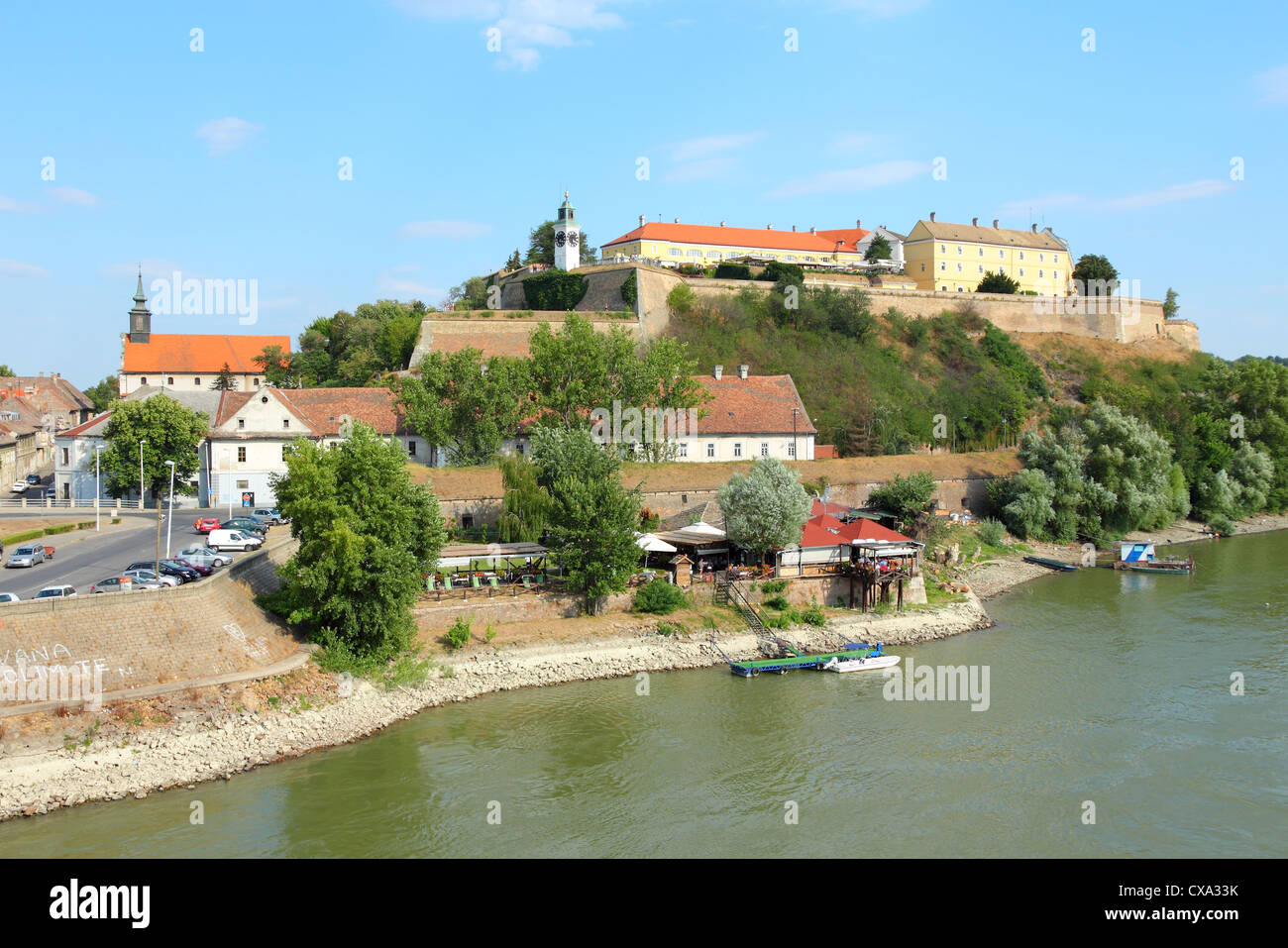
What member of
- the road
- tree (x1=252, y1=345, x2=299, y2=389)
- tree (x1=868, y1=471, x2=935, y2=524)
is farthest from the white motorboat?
tree (x1=252, y1=345, x2=299, y2=389)

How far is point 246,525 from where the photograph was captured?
1240 inches

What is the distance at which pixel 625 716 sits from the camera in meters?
21.6

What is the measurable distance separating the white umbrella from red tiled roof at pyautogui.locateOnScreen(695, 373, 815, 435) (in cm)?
1333

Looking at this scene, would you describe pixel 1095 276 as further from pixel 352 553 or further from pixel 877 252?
pixel 352 553

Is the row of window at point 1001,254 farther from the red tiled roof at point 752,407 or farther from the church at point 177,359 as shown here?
Answer: the church at point 177,359

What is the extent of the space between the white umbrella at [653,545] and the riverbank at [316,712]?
2.70 m

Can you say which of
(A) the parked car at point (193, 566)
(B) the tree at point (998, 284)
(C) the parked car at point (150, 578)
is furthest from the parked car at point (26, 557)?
(B) the tree at point (998, 284)

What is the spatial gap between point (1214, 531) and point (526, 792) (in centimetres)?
4065

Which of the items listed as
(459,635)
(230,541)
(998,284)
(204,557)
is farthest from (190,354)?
(998,284)

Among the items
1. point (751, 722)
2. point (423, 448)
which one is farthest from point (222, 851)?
point (423, 448)

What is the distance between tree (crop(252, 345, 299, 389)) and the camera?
5697 cm

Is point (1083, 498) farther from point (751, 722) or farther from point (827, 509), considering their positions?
point (751, 722)

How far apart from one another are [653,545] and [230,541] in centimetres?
1281
